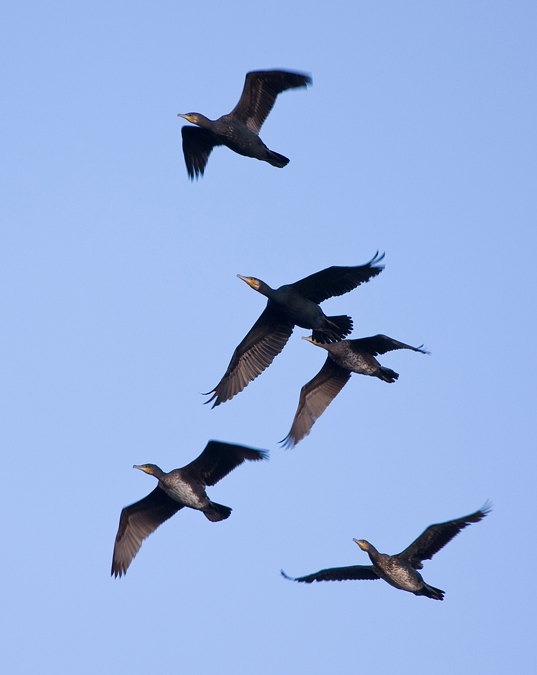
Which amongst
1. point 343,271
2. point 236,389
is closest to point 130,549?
point 236,389

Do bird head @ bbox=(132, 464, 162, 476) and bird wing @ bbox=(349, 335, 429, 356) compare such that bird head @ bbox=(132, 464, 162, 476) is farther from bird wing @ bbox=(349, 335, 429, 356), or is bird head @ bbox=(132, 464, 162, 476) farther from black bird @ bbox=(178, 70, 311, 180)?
black bird @ bbox=(178, 70, 311, 180)

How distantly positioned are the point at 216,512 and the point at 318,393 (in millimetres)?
2985

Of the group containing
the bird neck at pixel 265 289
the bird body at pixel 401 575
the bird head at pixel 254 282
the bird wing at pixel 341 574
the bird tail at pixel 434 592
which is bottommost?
the bird tail at pixel 434 592

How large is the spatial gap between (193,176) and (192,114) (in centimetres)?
110

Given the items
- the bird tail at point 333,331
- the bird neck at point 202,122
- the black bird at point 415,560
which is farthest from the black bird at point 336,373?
the bird neck at point 202,122

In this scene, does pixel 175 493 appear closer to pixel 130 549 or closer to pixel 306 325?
pixel 130 549

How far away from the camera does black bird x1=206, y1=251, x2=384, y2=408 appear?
1311 centimetres

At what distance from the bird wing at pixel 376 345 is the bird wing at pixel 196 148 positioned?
3502 mm

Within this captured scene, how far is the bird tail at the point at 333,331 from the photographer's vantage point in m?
13.1

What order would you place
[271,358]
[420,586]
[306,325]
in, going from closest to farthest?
[420,586] → [306,325] → [271,358]

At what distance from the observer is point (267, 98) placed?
14.2 meters

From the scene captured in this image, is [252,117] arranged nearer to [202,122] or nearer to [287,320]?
[202,122]

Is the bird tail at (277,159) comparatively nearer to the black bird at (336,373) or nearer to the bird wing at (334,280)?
the bird wing at (334,280)

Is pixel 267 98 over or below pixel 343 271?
over
